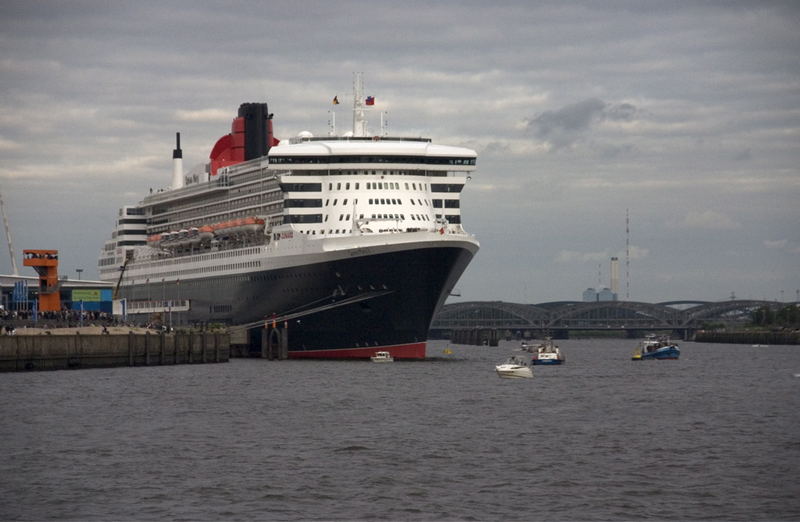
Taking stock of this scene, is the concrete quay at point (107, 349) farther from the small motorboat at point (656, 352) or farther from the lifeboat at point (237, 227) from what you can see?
the small motorboat at point (656, 352)

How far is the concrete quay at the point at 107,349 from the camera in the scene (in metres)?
72.7

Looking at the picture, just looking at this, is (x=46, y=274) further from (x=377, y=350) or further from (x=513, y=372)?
(x=513, y=372)

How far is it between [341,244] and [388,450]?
40.0m

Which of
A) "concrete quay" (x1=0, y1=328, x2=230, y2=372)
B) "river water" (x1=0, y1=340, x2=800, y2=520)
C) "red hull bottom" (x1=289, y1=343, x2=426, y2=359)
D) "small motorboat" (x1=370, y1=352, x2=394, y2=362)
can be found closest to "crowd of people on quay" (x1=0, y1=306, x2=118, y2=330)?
"concrete quay" (x1=0, y1=328, x2=230, y2=372)

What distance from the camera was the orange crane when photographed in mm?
111688

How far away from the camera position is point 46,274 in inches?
4518

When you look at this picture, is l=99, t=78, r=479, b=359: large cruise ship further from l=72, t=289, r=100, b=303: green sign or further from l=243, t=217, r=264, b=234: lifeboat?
l=72, t=289, r=100, b=303: green sign

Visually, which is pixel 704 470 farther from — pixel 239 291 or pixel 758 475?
pixel 239 291

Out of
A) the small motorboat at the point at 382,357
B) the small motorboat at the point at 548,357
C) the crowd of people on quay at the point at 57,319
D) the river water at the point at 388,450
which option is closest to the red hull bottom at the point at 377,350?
the small motorboat at the point at 382,357

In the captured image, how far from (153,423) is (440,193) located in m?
43.1

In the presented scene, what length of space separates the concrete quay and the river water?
3.47m

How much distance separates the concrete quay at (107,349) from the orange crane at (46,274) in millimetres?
26188

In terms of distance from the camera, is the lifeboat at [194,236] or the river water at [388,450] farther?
the lifeboat at [194,236]

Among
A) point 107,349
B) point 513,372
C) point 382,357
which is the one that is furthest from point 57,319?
point 513,372
